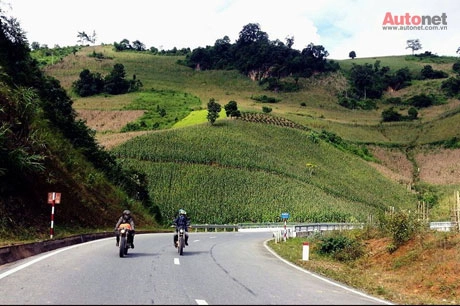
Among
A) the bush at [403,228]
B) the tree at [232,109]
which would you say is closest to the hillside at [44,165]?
the bush at [403,228]

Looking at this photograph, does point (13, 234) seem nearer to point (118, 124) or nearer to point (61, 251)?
point (61, 251)

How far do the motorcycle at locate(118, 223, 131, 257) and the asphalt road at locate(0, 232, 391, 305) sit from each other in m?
0.28

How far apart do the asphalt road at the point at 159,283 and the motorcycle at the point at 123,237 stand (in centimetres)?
28

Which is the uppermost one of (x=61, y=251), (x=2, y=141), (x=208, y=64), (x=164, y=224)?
(x=208, y=64)

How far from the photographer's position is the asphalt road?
9.48 metres

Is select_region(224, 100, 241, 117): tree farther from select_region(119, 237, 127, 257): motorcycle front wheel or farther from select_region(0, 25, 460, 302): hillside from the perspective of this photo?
select_region(119, 237, 127, 257): motorcycle front wheel

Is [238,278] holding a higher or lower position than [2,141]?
lower

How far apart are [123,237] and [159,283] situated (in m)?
6.14

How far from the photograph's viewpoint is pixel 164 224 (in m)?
52.3

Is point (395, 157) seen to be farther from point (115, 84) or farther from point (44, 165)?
point (44, 165)

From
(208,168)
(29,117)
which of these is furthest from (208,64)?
(29,117)

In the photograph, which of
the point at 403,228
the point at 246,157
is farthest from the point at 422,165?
the point at 403,228

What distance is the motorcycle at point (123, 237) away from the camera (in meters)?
17.0

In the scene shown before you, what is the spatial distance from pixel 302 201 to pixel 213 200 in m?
12.5
